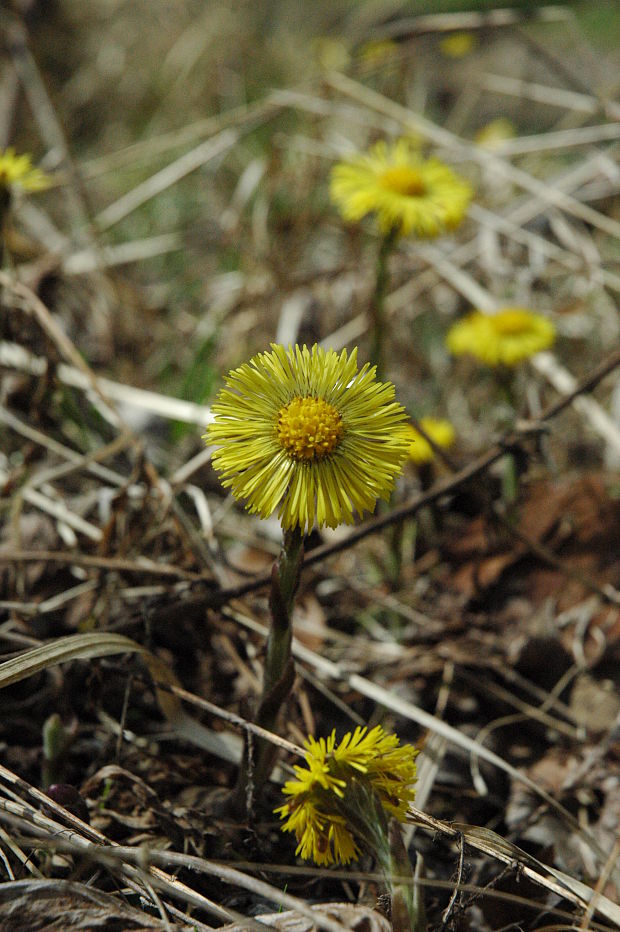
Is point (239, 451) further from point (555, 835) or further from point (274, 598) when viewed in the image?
point (555, 835)

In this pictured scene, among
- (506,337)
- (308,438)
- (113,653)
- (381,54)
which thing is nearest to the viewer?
(308,438)

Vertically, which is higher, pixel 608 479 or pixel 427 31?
pixel 427 31

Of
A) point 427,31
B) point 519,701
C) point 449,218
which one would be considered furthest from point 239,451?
point 427,31

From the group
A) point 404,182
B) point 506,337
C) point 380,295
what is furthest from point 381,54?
point 380,295

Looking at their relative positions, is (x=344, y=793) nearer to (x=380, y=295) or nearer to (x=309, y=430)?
(x=309, y=430)

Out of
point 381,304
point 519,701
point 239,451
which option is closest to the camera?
point 239,451

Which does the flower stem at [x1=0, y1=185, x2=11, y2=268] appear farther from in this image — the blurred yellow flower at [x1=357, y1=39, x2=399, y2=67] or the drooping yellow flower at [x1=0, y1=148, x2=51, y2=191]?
the blurred yellow flower at [x1=357, y1=39, x2=399, y2=67]
